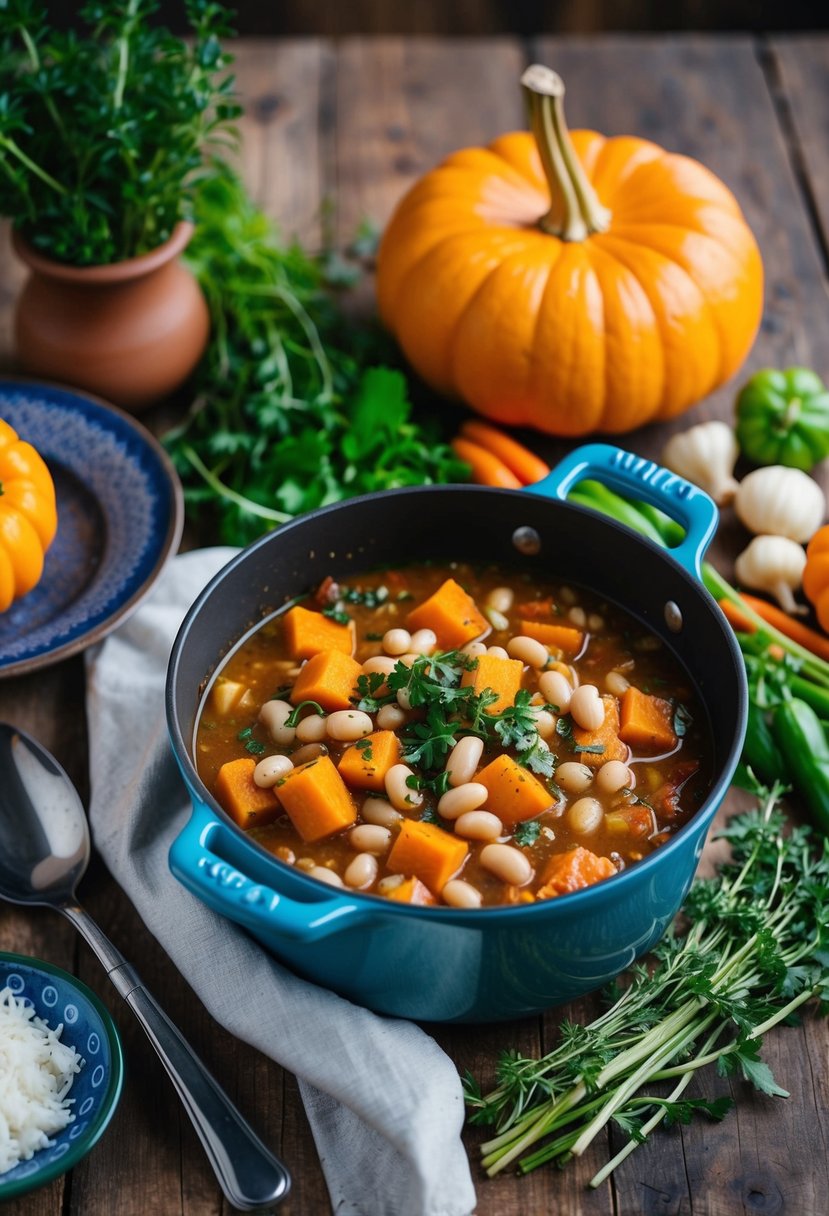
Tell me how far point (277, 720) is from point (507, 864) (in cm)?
56

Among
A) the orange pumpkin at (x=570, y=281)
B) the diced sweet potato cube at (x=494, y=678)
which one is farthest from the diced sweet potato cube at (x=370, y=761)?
the orange pumpkin at (x=570, y=281)

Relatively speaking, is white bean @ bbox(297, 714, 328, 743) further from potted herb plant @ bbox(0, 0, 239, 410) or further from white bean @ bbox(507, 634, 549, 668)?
potted herb plant @ bbox(0, 0, 239, 410)

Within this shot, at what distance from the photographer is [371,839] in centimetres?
233

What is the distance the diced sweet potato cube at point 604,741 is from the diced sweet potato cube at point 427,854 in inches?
12.9

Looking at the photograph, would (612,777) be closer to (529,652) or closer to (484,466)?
(529,652)

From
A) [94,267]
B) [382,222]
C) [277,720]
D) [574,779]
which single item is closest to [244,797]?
[277,720]

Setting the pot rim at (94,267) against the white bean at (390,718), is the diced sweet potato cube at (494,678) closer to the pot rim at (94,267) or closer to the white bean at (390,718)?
the white bean at (390,718)

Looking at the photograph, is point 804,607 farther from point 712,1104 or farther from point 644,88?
point 644,88

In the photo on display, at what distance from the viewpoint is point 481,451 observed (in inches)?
137

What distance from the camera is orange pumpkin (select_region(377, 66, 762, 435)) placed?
3.33 m

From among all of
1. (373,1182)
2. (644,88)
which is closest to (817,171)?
(644,88)

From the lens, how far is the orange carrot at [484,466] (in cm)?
340

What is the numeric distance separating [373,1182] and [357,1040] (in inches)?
9.0

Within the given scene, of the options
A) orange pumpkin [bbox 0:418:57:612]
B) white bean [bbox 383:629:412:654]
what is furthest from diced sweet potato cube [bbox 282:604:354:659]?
orange pumpkin [bbox 0:418:57:612]
